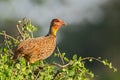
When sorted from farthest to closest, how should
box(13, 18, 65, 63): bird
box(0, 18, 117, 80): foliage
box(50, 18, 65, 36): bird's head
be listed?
box(50, 18, 65, 36): bird's head < box(13, 18, 65, 63): bird < box(0, 18, 117, 80): foliage

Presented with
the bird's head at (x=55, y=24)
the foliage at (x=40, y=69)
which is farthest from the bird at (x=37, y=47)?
the foliage at (x=40, y=69)

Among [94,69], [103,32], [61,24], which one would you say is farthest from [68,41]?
[61,24]

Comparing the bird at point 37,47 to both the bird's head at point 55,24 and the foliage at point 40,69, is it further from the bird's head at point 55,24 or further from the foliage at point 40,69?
the foliage at point 40,69

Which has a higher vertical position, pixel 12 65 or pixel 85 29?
pixel 12 65

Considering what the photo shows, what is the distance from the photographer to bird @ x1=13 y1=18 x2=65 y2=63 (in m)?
8.71

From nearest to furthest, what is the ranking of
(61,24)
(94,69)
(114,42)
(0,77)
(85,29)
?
(0,77) < (61,24) < (94,69) < (114,42) < (85,29)

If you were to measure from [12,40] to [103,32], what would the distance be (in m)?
29.5

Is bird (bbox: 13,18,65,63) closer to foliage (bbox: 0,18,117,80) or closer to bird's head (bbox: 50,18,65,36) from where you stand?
bird's head (bbox: 50,18,65,36)

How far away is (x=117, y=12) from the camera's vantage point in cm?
3928

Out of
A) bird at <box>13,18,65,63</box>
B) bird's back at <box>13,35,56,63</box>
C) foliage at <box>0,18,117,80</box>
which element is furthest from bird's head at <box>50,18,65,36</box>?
foliage at <box>0,18,117,80</box>

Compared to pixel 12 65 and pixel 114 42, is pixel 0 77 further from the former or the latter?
pixel 114 42

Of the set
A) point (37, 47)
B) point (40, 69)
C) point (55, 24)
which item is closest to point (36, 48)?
point (37, 47)

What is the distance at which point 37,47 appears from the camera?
9266 millimetres

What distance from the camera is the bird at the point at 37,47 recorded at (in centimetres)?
871
